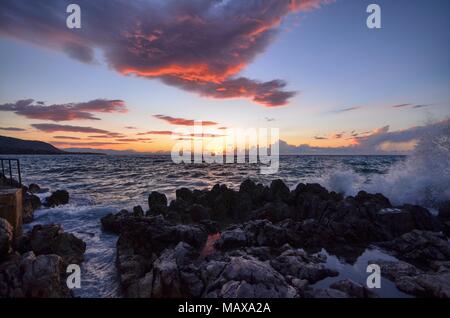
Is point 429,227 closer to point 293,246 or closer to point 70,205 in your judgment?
point 293,246

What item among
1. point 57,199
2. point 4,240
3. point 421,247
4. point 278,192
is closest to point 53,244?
point 4,240

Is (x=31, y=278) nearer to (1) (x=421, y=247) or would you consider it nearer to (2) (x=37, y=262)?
(2) (x=37, y=262)

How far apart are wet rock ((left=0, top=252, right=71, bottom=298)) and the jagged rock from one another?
5.51 ft

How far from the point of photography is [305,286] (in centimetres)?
616

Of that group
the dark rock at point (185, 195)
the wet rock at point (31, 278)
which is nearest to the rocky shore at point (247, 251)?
the wet rock at point (31, 278)

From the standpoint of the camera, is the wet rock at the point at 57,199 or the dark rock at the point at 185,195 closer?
the dark rock at the point at 185,195

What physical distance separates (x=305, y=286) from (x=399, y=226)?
681 cm

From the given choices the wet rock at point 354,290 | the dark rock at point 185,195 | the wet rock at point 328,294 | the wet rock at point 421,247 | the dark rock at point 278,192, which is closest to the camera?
the wet rock at point 328,294

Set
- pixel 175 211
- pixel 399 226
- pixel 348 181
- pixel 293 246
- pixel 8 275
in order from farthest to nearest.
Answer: pixel 348 181, pixel 175 211, pixel 399 226, pixel 293 246, pixel 8 275

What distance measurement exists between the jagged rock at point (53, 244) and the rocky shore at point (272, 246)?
154 cm

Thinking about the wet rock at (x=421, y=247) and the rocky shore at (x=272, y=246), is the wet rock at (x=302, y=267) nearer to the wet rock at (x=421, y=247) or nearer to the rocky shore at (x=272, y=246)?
the rocky shore at (x=272, y=246)

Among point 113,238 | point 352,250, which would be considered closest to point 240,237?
point 352,250

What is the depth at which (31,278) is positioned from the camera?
5762 mm

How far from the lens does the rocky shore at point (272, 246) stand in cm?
610
